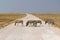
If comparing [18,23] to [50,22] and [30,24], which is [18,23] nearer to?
[30,24]

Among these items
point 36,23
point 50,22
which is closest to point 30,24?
point 36,23

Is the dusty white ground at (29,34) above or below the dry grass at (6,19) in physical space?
above

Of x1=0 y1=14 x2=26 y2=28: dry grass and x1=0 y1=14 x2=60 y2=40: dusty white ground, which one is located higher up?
x1=0 y1=14 x2=60 y2=40: dusty white ground

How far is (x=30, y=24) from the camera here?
71.7ft

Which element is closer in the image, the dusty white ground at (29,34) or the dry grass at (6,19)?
the dusty white ground at (29,34)

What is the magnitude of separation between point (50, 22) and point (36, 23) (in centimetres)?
237

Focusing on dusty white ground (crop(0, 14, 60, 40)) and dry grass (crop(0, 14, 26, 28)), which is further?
dry grass (crop(0, 14, 26, 28))

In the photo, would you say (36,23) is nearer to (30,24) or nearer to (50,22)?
(30,24)

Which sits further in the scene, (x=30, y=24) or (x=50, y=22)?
(x=50, y=22)

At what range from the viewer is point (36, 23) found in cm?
2150

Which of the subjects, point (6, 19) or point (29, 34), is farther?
point (6, 19)

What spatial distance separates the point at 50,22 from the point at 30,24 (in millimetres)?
2566

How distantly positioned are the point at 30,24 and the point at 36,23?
26.7 inches

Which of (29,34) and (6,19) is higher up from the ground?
(29,34)
